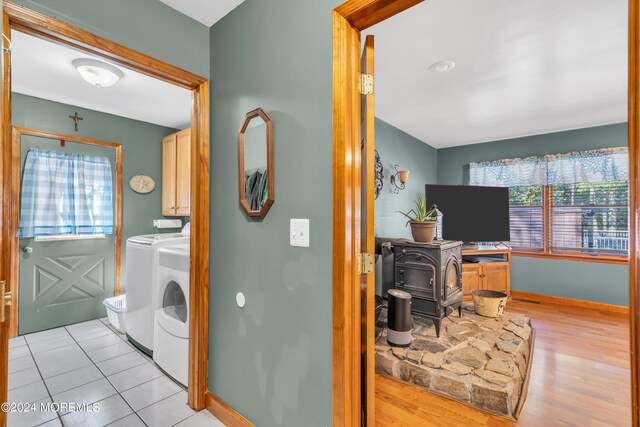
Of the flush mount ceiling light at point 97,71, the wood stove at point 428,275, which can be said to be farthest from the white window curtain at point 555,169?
the flush mount ceiling light at point 97,71

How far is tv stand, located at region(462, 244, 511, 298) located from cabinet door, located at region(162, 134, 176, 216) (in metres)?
4.16

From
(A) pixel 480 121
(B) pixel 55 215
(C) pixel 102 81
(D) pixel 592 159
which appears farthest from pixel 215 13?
(D) pixel 592 159

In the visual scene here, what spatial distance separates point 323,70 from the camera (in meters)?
1.31

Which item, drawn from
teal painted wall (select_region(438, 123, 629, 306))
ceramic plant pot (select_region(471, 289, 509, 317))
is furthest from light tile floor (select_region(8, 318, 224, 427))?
teal painted wall (select_region(438, 123, 629, 306))

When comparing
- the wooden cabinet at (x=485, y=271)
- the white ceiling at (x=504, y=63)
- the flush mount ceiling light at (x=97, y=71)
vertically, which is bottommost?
Answer: the wooden cabinet at (x=485, y=271)

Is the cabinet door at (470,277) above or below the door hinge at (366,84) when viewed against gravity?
below

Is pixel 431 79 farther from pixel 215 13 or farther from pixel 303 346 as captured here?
pixel 303 346

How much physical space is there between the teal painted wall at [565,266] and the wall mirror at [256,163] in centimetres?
467

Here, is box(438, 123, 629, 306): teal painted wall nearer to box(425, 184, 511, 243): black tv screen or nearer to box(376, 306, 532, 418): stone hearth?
box(425, 184, 511, 243): black tv screen

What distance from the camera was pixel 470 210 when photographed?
4.52 metres

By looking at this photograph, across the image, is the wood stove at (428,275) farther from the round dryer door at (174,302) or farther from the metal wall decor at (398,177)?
the round dryer door at (174,302)

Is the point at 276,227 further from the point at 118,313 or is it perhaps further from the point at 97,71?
the point at 118,313

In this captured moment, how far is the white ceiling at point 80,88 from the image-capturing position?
231 centimetres

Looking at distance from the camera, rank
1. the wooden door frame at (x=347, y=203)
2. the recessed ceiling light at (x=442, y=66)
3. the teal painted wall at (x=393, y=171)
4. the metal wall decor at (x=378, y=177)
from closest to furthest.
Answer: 1. the wooden door frame at (x=347, y=203)
2. the recessed ceiling light at (x=442, y=66)
3. the metal wall decor at (x=378, y=177)
4. the teal painted wall at (x=393, y=171)
